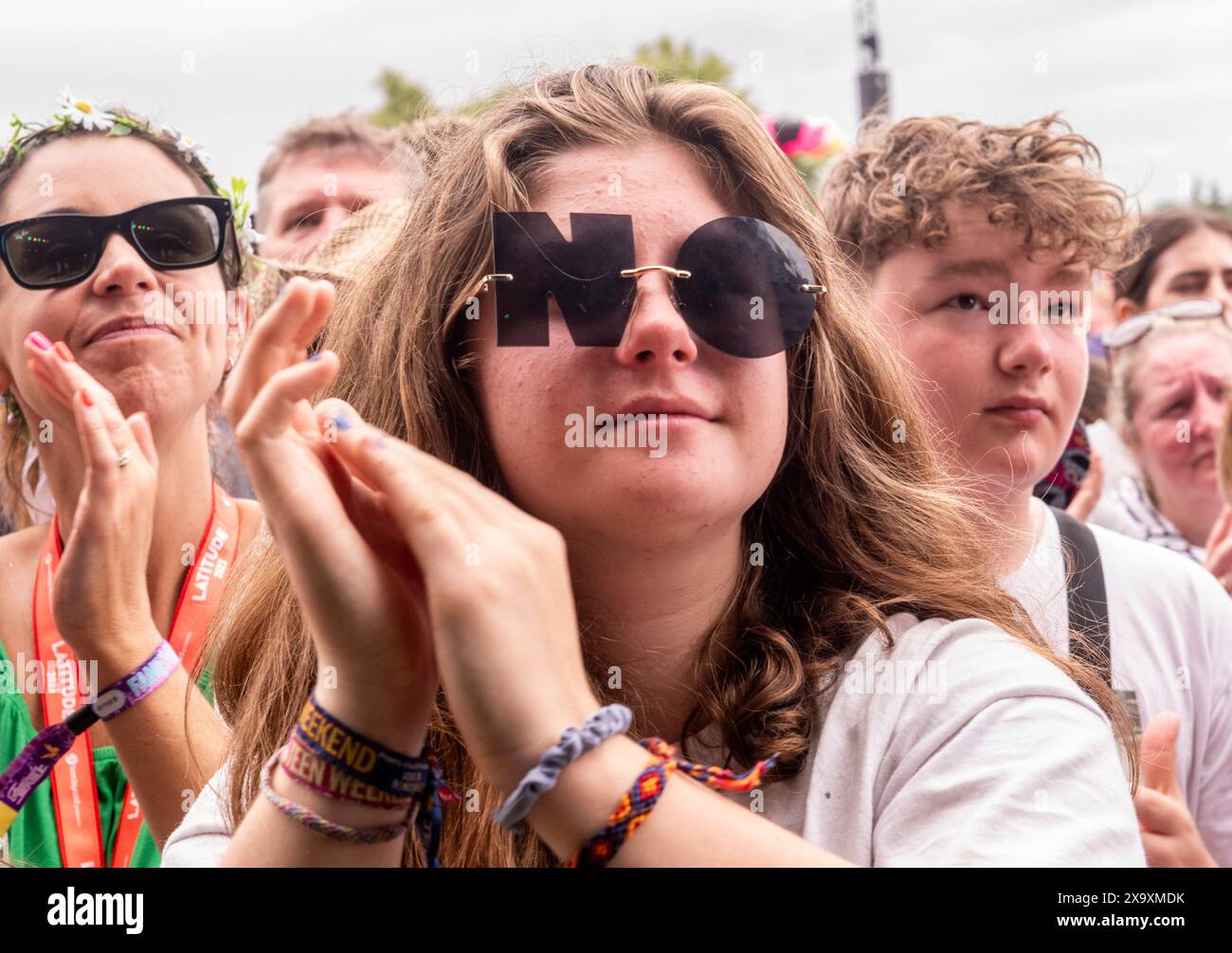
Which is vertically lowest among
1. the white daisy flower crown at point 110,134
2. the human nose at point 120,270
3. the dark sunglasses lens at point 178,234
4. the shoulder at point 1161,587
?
the shoulder at point 1161,587

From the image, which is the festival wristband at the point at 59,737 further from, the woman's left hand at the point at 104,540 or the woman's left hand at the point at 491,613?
the woman's left hand at the point at 491,613

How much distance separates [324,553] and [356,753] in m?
0.21

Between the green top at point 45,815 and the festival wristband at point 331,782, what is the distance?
87 cm

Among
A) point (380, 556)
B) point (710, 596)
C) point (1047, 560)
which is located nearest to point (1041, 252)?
point (1047, 560)

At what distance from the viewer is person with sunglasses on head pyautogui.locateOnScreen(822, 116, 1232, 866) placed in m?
2.26

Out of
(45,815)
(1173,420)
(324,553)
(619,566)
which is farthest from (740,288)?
(1173,420)

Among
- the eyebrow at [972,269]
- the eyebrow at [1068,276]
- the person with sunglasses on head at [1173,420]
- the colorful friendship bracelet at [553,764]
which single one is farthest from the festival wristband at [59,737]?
the person with sunglasses on head at [1173,420]

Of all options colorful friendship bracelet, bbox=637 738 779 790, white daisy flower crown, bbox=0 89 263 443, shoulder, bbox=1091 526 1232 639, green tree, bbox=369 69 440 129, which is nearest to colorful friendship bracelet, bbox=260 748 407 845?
colorful friendship bracelet, bbox=637 738 779 790

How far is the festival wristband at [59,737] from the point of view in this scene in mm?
1759

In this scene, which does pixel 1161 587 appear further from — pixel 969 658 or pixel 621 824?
pixel 621 824

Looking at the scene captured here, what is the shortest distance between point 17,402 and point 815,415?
1509 mm

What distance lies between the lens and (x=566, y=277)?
5.26 feet
